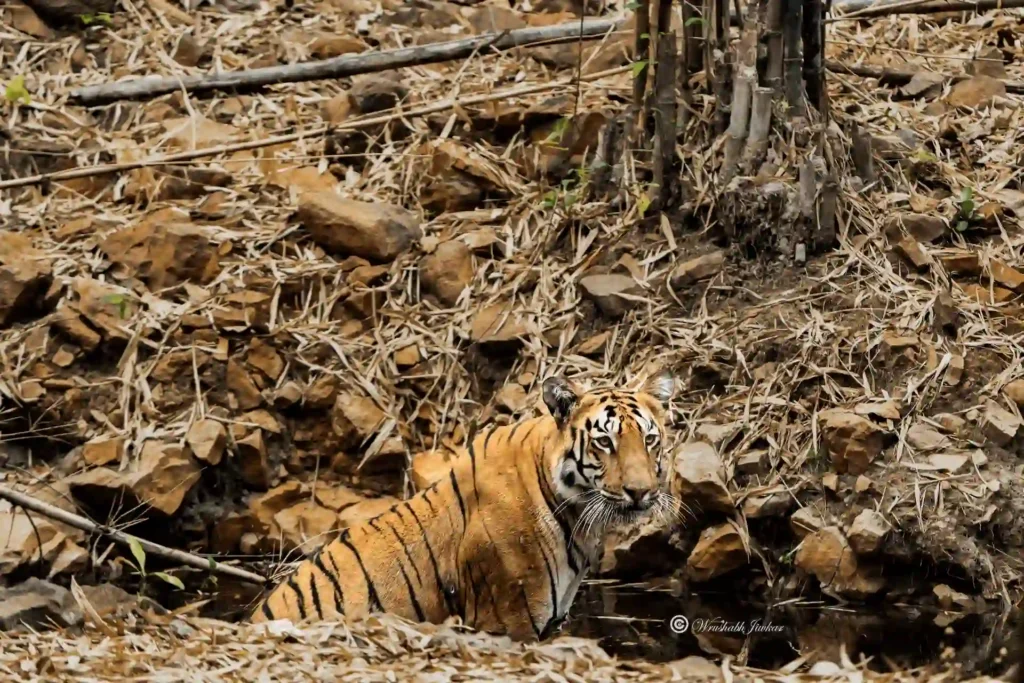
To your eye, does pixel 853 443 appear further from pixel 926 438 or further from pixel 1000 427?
pixel 1000 427

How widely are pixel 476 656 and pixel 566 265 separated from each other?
3.11 metres

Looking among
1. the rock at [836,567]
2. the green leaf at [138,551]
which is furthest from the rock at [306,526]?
the rock at [836,567]

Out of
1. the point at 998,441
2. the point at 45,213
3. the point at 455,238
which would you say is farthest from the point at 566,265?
the point at 45,213

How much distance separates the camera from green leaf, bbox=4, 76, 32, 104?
779 cm

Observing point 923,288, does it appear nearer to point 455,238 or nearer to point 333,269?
point 455,238

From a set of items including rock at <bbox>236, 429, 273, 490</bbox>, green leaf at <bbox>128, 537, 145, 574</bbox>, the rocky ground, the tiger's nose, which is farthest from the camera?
rock at <bbox>236, 429, 273, 490</bbox>

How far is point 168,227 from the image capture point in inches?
290

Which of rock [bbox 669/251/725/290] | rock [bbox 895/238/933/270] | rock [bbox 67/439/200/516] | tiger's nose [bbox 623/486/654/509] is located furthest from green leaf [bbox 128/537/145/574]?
rock [bbox 895/238/933/270]

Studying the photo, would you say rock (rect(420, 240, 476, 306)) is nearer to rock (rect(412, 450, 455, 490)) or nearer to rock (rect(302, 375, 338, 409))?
rock (rect(302, 375, 338, 409))

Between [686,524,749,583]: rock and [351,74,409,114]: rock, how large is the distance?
3.43m

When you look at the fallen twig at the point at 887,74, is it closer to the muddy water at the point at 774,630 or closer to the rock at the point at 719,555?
the rock at the point at 719,555

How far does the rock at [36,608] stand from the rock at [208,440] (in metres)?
1.47

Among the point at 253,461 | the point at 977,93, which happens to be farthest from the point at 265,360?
the point at 977,93

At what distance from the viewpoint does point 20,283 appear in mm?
7070
